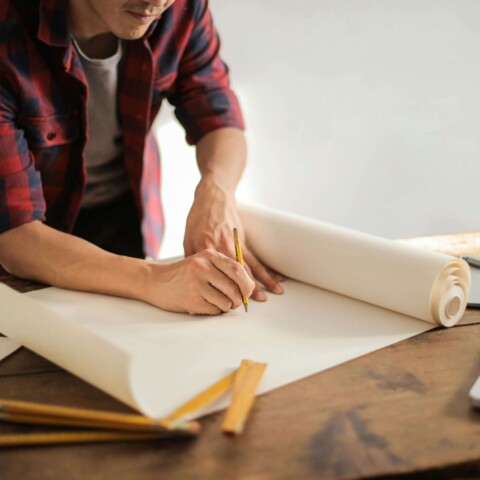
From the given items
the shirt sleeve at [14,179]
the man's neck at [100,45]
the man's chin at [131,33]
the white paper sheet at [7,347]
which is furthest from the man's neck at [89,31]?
the white paper sheet at [7,347]

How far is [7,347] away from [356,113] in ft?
6.83

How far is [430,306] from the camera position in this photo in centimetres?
145

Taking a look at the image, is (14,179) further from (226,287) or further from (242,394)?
(242,394)

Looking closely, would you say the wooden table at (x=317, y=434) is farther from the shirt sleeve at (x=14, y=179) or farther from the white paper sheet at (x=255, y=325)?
the shirt sleeve at (x=14, y=179)

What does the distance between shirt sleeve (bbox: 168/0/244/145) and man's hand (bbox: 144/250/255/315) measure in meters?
0.62

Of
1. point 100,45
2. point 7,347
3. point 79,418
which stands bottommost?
point 7,347

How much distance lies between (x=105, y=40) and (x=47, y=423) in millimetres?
1122

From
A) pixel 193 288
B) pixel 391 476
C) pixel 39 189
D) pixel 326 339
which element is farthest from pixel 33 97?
pixel 391 476

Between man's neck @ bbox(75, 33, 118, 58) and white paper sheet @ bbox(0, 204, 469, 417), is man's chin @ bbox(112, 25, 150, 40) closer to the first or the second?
man's neck @ bbox(75, 33, 118, 58)

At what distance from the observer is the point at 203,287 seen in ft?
4.87

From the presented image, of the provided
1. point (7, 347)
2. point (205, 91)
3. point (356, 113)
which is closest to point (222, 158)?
point (205, 91)

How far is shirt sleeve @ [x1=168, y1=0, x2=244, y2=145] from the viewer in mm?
2029

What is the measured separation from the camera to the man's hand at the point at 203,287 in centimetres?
148

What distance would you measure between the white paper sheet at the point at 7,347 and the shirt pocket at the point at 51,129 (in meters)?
0.57
